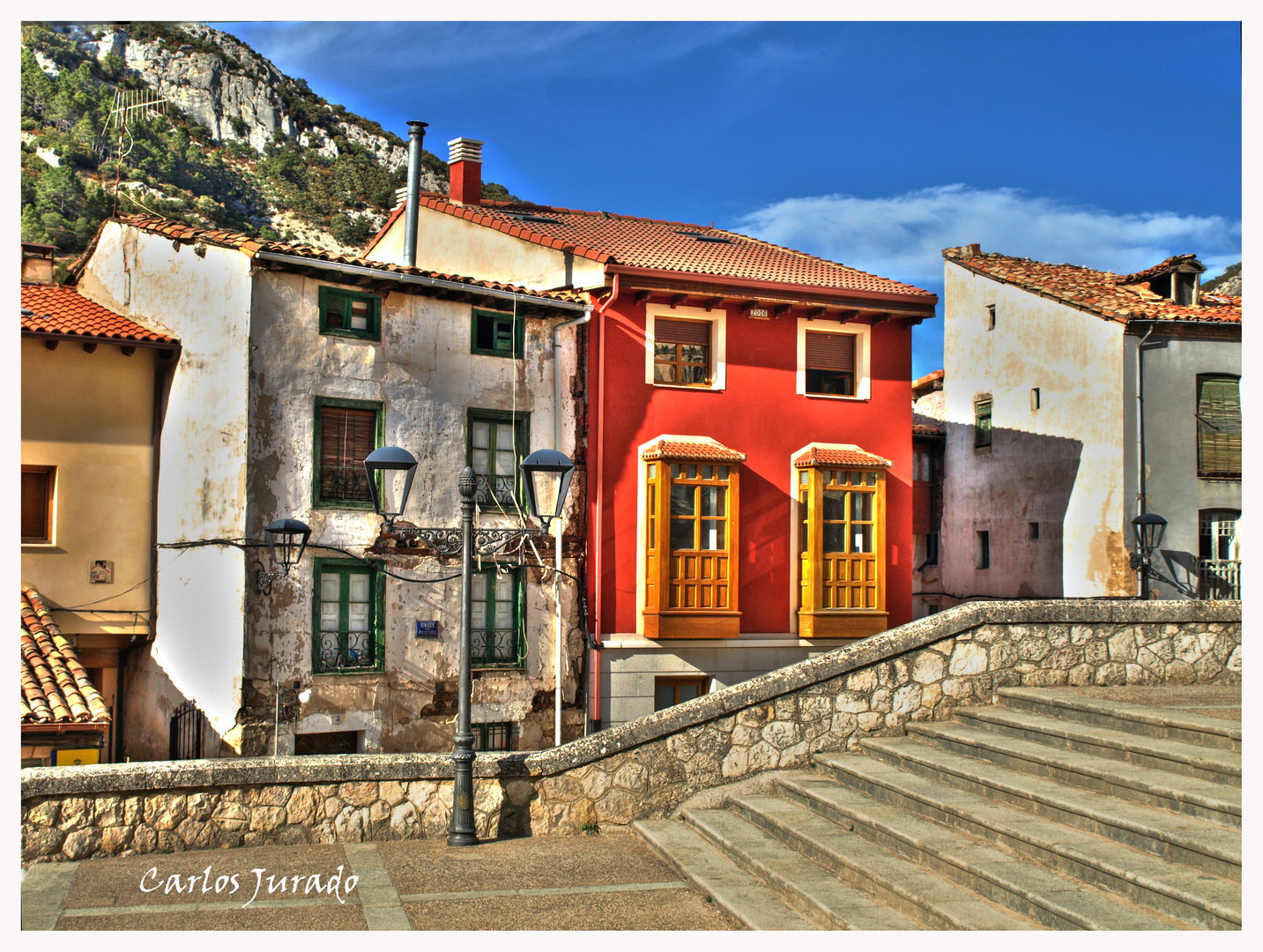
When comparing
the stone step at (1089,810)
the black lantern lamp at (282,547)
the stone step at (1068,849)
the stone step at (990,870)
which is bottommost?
the stone step at (990,870)

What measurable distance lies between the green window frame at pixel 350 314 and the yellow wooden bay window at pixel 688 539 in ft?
13.6

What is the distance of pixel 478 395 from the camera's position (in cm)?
1467

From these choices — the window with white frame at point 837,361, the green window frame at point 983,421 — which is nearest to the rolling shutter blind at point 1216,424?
the green window frame at point 983,421

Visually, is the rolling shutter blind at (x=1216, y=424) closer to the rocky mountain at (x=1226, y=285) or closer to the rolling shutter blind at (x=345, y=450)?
the rocky mountain at (x=1226, y=285)

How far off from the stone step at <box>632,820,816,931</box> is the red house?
22.8ft

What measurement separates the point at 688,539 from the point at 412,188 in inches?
300

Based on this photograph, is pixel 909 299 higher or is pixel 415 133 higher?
pixel 415 133

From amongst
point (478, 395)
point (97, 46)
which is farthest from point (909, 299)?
point (97, 46)

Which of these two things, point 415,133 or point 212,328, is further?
point 415,133

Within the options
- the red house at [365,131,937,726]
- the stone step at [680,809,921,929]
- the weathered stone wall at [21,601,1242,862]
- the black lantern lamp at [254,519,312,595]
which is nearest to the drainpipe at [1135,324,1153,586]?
the red house at [365,131,937,726]

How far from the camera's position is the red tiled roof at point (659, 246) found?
15734 mm

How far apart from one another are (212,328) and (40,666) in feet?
14.9

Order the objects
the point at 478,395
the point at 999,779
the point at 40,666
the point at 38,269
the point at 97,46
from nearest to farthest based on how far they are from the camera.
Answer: the point at 999,779, the point at 40,666, the point at 478,395, the point at 38,269, the point at 97,46

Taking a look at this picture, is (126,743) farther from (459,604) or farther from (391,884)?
(391,884)
